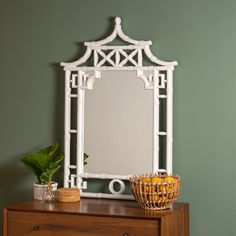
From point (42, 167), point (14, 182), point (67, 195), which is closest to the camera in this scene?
point (67, 195)

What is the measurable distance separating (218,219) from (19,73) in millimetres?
1500

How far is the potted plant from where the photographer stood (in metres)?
3.17

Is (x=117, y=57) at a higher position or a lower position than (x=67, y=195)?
higher

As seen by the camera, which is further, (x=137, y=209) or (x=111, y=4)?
(x=111, y=4)

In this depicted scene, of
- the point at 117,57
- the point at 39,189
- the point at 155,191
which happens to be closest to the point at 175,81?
the point at 117,57

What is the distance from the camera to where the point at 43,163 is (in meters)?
3.17

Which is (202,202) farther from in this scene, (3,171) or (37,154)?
(3,171)

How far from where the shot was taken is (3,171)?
3551mm

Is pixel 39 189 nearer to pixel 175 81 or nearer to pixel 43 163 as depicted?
pixel 43 163

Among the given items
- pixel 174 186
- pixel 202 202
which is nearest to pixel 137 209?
pixel 174 186

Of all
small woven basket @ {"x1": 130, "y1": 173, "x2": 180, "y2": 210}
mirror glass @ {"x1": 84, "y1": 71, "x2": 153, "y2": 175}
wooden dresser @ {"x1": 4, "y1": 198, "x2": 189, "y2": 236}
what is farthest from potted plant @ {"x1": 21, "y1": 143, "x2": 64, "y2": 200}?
small woven basket @ {"x1": 130, "y1": 173, "x2": 180, "y2": 210}

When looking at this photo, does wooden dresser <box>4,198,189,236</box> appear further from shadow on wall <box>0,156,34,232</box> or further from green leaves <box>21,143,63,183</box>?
shadow on wall <box>0,156,34,232</box>

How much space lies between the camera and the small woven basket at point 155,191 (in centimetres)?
279

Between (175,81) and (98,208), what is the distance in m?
0.84
